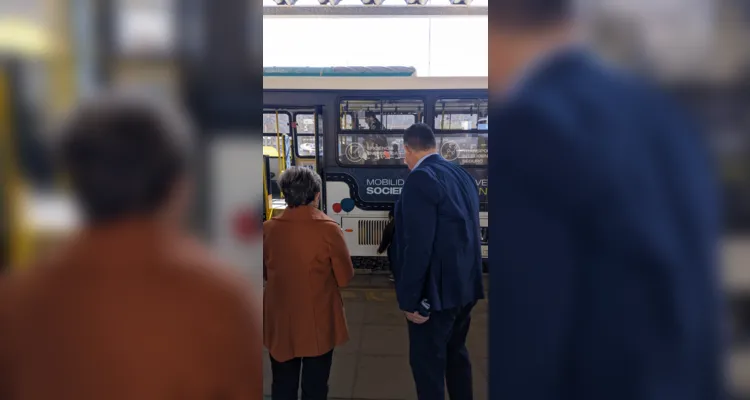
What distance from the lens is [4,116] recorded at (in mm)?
865

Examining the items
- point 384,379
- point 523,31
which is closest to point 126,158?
point 523,31

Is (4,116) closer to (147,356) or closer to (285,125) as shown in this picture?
(147,356)

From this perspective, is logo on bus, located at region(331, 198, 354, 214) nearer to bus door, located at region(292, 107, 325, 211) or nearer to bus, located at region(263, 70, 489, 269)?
bus, located at region(263, 70, 489, 269)

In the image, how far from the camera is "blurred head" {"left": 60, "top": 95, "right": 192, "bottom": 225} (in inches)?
31.6

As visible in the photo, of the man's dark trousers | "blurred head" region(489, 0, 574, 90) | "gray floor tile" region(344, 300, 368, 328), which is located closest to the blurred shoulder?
"blurred head" region(489, 0, 574, 90)

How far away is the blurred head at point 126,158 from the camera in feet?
2.63

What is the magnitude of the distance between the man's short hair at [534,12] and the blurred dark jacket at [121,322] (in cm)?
71

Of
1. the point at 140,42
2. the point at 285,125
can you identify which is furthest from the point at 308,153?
the point at 140,42

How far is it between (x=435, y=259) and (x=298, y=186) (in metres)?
0.82

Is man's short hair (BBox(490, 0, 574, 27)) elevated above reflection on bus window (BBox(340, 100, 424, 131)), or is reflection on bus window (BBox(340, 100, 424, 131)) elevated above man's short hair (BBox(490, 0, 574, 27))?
reflection on bus window (BBox(340, 100, 424, 131))

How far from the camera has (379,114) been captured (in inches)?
250

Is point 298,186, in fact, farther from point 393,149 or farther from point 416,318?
point 393,149

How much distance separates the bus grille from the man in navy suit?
3.56 meters

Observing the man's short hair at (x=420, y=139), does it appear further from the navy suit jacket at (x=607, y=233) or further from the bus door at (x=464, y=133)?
the bus door at (x=464, y=133)
